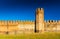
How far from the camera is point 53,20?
35906 mm

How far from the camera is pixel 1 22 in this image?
35.3 m

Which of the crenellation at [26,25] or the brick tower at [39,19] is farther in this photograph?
the crenellation at [26,25]

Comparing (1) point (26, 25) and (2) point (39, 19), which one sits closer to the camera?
(2) point (39, 19)

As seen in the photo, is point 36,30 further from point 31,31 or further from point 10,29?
point 10,29

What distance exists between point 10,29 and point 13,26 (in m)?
0.75

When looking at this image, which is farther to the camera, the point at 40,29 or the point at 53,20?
the point at 53,20

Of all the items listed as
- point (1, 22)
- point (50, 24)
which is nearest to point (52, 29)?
point (50, 24)

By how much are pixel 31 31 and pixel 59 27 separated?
16.0ft

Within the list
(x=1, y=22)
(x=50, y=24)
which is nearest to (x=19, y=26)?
(x=1, y=22)

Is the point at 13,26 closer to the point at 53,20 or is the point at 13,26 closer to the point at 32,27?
the point at 32,27

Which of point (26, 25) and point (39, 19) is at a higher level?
point (39, 19)

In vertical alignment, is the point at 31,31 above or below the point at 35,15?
below

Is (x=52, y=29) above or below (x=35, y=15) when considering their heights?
below

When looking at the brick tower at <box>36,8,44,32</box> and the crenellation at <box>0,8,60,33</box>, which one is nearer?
the brick tower at <box>36,8,44,32</box>
